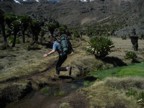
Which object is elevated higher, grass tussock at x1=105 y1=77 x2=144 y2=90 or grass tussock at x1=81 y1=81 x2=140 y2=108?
grass tussock at x1=105 y1=77 x2=144 y2=90

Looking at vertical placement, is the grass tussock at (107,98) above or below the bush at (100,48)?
below

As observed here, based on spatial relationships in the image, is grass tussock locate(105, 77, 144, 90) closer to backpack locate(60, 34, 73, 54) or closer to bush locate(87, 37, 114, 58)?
backpack locate(60, 34, 73, 54)

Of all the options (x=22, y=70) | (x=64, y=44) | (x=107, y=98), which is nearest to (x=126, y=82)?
(x=107, y=98)

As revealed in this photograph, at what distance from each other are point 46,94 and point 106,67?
10918mm

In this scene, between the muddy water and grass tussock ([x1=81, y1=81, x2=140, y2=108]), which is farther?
the muddy water

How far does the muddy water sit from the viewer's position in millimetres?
17053

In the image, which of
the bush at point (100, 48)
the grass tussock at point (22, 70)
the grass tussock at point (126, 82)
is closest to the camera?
the grass tussock at point (126, 82)

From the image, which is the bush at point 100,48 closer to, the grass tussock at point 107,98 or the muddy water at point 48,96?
the muddy water at point 48,96

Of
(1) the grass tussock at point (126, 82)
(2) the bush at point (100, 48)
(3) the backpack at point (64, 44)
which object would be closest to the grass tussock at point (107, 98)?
(1) the grass tussock at point (126, 82)

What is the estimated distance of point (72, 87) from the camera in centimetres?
2053

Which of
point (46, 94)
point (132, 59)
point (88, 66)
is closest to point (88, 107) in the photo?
point (46, 94)

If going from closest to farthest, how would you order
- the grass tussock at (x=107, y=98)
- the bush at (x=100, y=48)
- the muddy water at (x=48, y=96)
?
the grass tussock at (x=107, y=98)
the muddy water at (x=48, y=96)
the bush at (x=100, y=48)

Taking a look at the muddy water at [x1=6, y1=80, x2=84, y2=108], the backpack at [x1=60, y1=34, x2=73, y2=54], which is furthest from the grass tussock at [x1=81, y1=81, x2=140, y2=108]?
the backpack at [x1=60, y1=34, x2=73, y2=54]

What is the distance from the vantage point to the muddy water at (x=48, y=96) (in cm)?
1705
